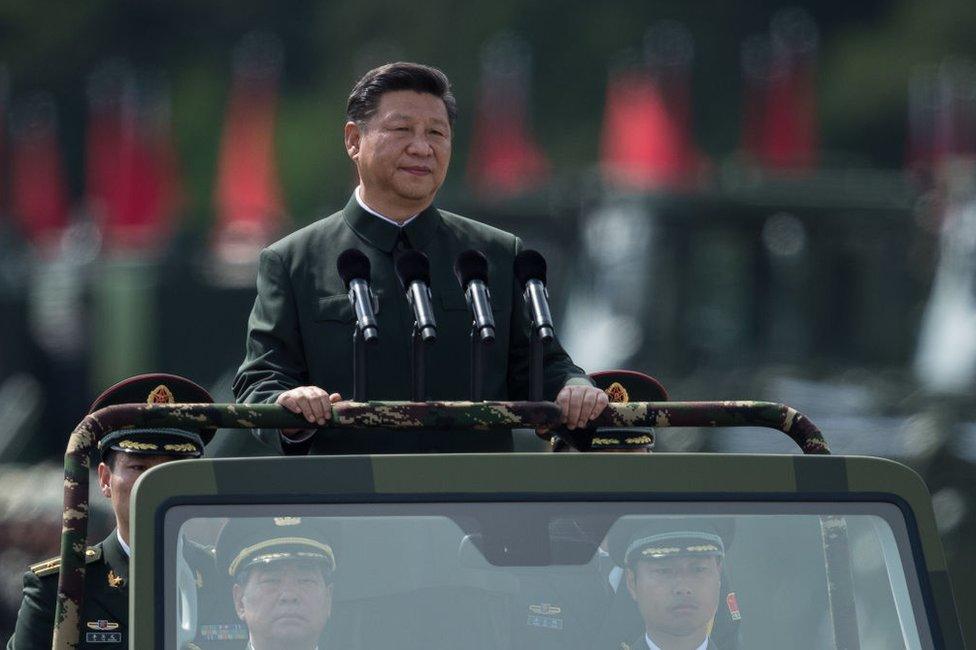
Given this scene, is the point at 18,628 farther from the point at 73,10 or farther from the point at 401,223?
the point at 73,10

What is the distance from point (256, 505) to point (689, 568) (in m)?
0.67

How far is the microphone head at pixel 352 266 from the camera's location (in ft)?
13.2

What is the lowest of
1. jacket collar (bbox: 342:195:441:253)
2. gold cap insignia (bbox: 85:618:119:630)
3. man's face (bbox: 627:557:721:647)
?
man's face (bbox: 627:557:721:647)

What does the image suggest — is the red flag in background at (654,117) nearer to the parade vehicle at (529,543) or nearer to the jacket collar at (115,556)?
the jacket collar at (115,556)

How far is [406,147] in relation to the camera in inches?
178

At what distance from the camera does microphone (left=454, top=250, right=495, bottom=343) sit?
3.92 m

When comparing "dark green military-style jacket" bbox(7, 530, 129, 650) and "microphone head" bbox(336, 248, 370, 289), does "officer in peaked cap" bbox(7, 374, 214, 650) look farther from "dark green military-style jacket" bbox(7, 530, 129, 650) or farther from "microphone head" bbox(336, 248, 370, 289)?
"microphone head" bbox(336, 248, 370, 289)

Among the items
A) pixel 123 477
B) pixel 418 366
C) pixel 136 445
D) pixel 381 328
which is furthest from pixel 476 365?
pixel 123 477

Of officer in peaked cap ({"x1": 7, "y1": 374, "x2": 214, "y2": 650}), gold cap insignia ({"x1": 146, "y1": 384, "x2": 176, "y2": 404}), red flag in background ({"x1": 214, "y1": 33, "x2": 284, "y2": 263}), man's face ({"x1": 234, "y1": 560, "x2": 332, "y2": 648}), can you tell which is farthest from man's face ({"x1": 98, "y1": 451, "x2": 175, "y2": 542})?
red flag in background ({"x1": 214, "y1": 33, "x2": 284, "y2": 263})

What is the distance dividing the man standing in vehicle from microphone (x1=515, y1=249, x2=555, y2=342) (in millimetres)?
220

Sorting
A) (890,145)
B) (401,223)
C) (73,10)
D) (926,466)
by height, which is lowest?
(926,466)

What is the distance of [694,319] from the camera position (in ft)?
56.5

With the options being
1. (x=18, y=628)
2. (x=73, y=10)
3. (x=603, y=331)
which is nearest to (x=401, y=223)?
(x=18, y=628)

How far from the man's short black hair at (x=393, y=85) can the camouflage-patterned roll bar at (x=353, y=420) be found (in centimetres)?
85
